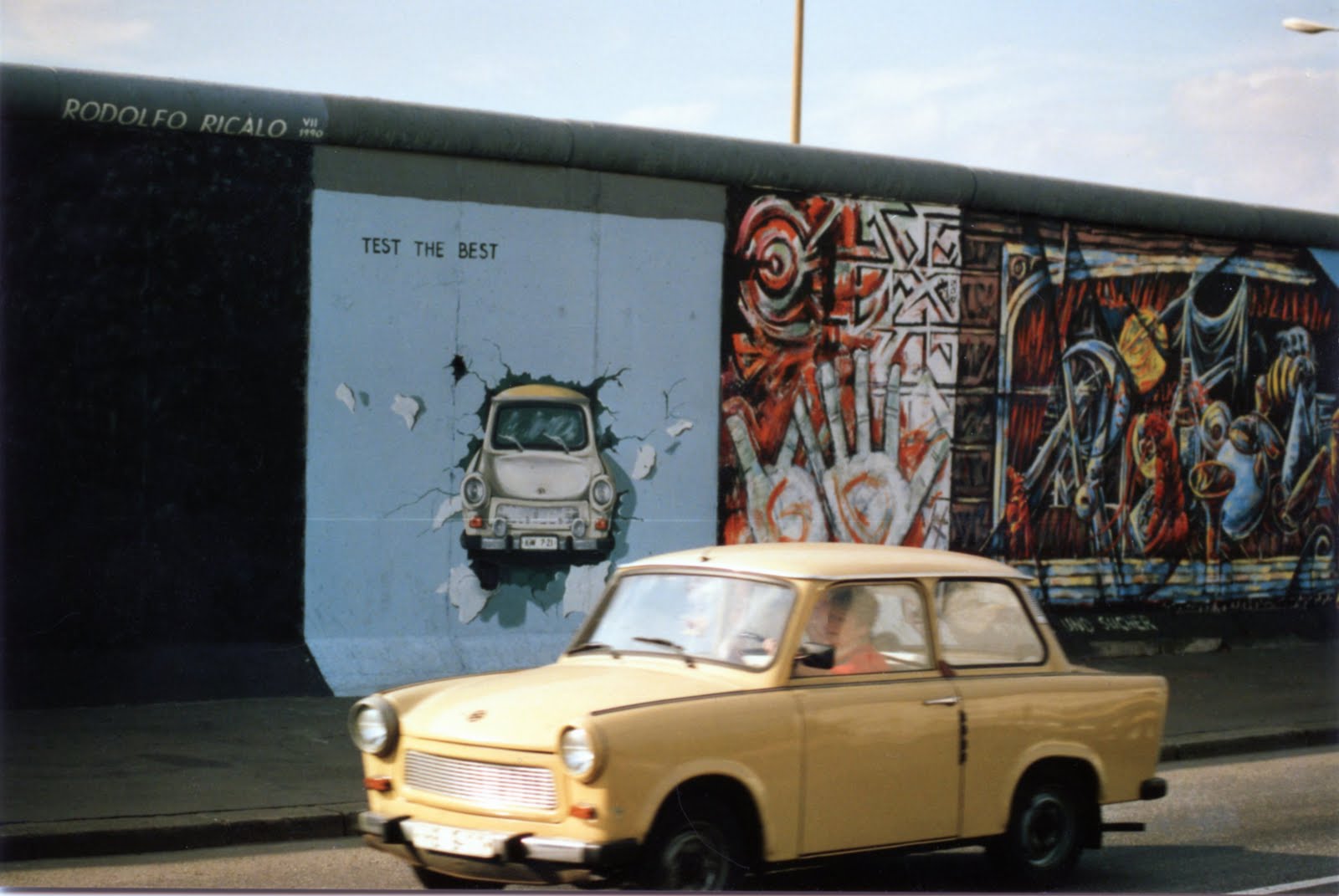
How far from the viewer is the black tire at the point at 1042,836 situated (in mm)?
7109

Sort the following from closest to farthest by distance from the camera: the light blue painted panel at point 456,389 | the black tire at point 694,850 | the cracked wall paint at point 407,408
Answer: the black tire at point 694,850, the light blue painted panel at point 456,389, the cracked wall paint at point 407,408

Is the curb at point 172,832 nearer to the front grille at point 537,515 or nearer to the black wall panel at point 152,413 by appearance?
the black wall panel at point 152,413

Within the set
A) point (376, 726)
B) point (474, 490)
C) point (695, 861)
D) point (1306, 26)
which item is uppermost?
point (1306, 26)

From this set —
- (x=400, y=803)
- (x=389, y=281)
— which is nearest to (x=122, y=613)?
(x=389, y=281)

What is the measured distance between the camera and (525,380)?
505 inches

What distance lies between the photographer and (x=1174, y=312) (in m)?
16.8

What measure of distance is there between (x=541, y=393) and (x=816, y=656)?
21.6 ft

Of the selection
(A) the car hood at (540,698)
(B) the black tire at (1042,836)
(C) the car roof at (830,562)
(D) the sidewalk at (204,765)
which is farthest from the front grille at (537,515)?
(B) the black tire at (1042,836)

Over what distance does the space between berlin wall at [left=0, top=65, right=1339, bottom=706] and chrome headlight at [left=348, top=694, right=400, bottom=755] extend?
4905 mm

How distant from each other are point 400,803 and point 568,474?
6.68 metres

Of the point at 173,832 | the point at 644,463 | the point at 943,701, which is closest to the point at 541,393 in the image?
the point at 644,463

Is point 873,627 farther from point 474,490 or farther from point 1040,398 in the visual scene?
point 1040,398

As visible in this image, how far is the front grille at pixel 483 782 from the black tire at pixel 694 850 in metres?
0.40

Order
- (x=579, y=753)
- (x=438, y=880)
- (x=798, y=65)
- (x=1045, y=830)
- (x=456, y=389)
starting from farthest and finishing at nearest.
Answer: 1. (x=798, y=65)
2. (x=456, y=389)
3. (x=1045, y=830)
4. (x=438, y=880)
5. (x=579, y=753)
